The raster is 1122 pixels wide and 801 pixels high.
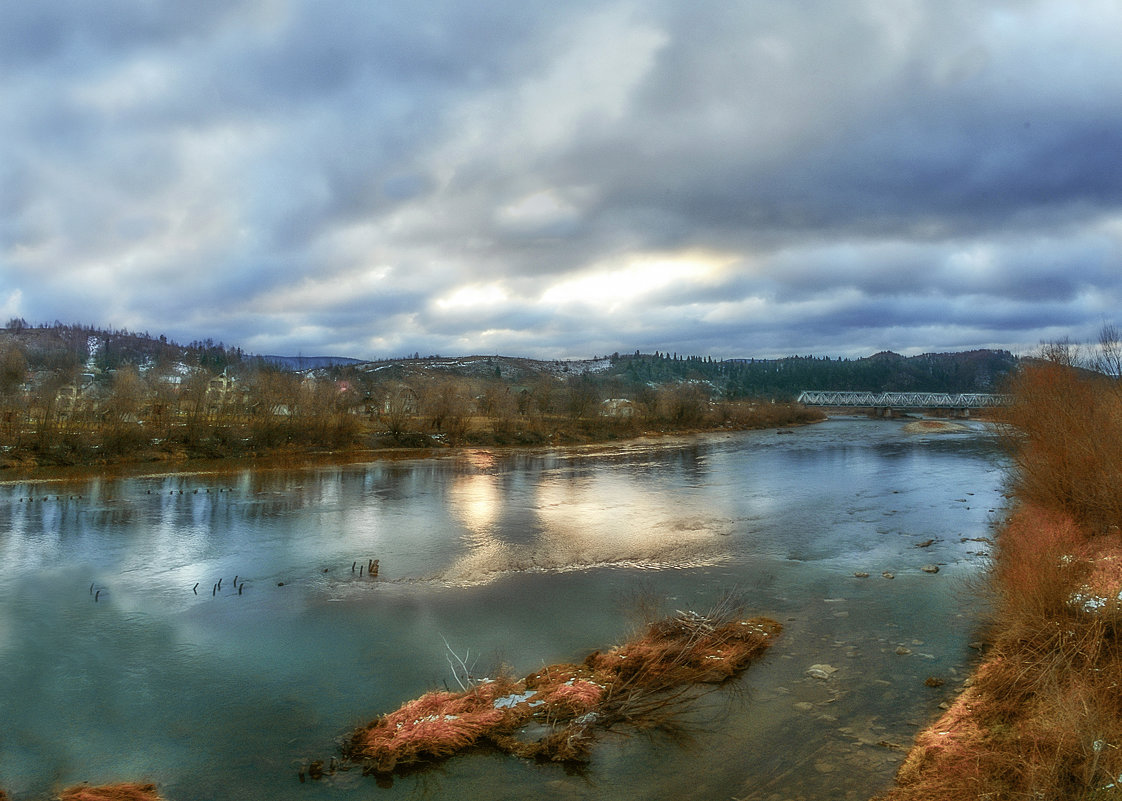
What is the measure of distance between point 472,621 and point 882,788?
8184 mm

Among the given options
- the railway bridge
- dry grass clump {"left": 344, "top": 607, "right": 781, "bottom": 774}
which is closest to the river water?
dry grass clump {"left": 344, "top": 607, "right": 781, "bottom": 774}

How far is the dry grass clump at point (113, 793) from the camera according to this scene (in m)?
7.60

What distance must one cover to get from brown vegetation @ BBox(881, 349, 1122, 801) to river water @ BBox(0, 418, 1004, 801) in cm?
70

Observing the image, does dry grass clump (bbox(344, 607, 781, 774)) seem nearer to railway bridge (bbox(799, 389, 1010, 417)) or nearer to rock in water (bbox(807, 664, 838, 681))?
rock in water (bbox(807, 664, 838, 681))

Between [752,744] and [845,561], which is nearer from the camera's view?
[752,744]

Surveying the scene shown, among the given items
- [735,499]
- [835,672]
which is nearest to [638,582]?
[835,672]

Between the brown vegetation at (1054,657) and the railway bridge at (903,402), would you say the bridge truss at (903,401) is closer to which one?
the railway bridge at (903,402)

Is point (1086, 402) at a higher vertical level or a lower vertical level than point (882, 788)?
higher

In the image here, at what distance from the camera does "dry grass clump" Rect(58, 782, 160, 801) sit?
299 inches

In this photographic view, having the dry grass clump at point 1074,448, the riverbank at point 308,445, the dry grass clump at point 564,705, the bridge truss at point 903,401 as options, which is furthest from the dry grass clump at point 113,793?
the bridge truss at point 903,401

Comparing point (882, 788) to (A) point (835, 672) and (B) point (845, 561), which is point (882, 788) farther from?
(B) point (845, 561)

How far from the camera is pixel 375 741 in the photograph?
8.98m

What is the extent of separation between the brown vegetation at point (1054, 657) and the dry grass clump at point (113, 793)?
28.6 ft

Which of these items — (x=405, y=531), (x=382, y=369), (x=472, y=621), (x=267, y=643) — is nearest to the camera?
(x=267, y=643)
